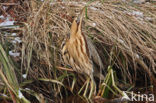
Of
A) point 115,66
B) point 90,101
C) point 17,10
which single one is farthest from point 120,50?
point 17,10

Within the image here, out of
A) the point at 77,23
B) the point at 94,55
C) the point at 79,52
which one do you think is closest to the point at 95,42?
the point at 94,55

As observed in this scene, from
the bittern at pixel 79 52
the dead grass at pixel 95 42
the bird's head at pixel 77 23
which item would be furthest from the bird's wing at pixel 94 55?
the bird's head at pixel 77 23

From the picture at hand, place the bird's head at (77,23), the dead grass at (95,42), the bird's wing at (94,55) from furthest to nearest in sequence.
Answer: the dead grass at (95,42)
the bird's wing at (94,55)
the bird's head at (77,23)

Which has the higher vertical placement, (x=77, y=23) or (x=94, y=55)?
(x=77, y=23)

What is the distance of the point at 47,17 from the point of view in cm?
245

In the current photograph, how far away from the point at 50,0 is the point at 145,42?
2.68 feet

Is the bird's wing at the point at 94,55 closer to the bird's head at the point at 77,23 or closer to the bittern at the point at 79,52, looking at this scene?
the bittern at the point at 79,52

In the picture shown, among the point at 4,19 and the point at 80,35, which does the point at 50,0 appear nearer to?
the point at 4,19

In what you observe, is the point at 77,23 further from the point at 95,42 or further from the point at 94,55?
the point at 95,42

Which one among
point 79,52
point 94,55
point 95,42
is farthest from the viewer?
point 95,42

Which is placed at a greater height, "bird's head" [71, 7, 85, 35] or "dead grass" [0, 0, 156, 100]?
"bird's head" [71, 7, 85, 35]

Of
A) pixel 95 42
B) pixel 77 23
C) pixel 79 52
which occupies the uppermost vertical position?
pixel 77 23

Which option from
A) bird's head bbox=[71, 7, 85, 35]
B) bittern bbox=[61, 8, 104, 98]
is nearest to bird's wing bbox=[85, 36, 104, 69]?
bittern bbox=[61, 8, 104, 98]

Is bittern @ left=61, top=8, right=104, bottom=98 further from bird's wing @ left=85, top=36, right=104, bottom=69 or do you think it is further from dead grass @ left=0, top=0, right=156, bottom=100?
dead grass @ left=0, top=0, right=156, bottom=100
